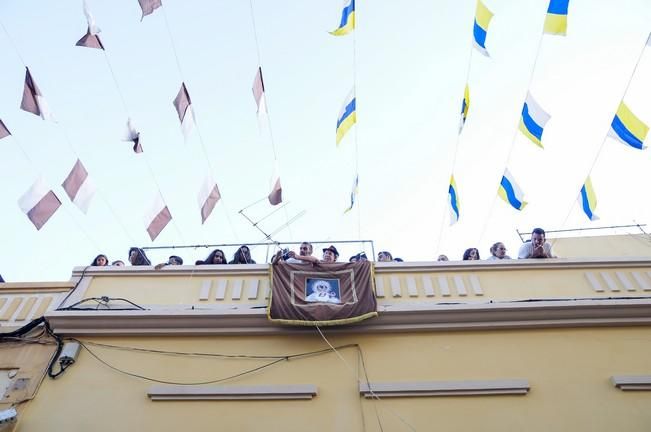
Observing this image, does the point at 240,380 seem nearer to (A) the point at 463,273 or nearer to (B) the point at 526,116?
(A) the point at 463,273

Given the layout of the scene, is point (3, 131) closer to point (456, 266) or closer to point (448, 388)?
point (456, 266)

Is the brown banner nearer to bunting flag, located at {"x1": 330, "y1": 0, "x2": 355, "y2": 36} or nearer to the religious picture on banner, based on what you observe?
the religious picture on banner

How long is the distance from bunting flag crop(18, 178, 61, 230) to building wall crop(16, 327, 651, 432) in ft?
7.49

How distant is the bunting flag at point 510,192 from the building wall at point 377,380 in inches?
94.1

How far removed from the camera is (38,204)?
6.23 meters

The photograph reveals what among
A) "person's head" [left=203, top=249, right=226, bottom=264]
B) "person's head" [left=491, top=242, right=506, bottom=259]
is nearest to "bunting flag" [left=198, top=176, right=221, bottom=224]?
"person's head" [left=203, top=249, right=226, bottom=264]

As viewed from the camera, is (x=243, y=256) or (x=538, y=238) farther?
(x=243, y=256)

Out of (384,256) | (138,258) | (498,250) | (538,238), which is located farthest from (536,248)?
(138,258)

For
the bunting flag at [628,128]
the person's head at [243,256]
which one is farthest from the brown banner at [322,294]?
the bunting flag at [628,128]

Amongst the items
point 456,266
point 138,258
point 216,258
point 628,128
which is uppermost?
point 628,128

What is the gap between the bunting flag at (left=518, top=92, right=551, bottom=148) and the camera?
6.22 meters

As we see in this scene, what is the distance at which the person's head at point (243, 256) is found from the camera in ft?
22.0

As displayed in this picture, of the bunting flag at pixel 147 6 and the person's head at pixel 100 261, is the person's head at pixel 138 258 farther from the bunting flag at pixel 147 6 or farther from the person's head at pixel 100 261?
the bunting flag at pixel 147 6

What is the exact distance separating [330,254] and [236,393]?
2.40 meters
